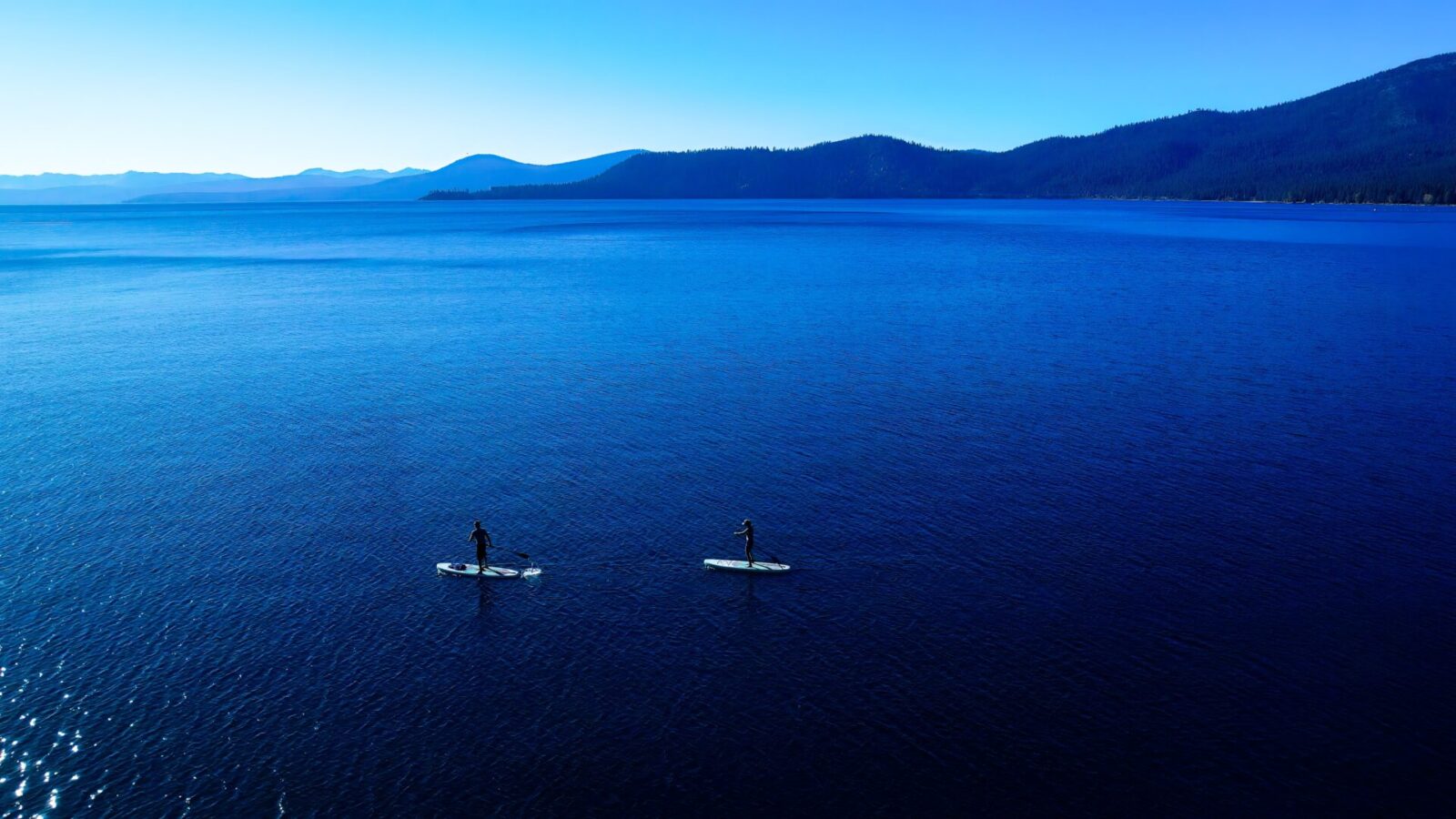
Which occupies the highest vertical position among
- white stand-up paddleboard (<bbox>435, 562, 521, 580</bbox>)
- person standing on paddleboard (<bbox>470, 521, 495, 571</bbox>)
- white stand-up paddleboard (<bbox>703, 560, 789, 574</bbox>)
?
person standing on paddleboard (<bbox>470, 521, 495, 571</bbox>)

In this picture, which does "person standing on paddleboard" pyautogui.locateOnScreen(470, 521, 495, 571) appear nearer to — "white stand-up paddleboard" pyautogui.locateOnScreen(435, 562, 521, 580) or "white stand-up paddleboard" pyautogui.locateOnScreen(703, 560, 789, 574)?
"white stand-up paddleboard" pyautogui.locateOnScreen(435, 562, 521, 580)

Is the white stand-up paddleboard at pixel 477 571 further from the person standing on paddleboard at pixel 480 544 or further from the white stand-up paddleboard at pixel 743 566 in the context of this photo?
the white stand-up paddleboard at pixel 743 566

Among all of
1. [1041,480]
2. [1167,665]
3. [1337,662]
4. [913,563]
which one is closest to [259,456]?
[913,563]

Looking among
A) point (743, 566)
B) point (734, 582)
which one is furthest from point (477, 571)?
point (743, 566)

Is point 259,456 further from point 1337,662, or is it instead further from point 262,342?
point 1337,662

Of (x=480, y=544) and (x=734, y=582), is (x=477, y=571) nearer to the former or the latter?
(x=480, y=544)

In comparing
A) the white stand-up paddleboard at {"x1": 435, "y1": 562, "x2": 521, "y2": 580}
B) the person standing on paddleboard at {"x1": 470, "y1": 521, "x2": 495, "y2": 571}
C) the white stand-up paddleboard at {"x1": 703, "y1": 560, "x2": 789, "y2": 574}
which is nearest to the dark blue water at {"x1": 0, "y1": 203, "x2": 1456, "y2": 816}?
the white stand-up paddleboard at {"x1": 703, "y1": 560, "x2": 789, "y2": 574}
